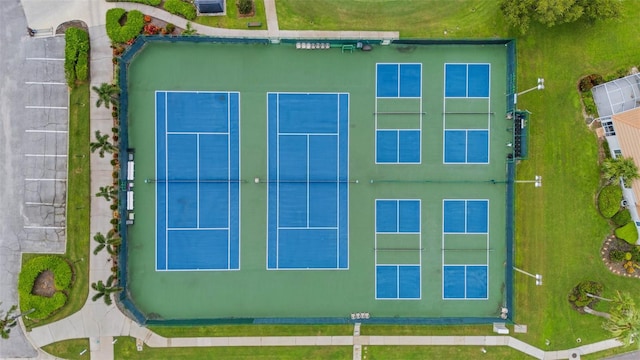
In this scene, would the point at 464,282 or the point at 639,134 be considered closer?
the point at 639,134

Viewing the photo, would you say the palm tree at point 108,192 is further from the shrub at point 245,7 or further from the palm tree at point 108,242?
the shrub at point 245,7

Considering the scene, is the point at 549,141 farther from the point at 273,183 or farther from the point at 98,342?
the point at 98,342

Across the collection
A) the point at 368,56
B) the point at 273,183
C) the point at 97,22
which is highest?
the point at 97,22

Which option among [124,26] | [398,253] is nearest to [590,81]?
[398,253]

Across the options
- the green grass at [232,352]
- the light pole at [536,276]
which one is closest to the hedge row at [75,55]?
the green grass at [232,352]

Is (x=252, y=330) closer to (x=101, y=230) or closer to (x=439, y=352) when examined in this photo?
(x=101, y=230)

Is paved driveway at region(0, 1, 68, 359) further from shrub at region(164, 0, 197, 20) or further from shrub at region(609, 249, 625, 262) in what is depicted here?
shrub at region(609, 249, 625, 262)

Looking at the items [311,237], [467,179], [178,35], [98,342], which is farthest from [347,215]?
[98,342]
